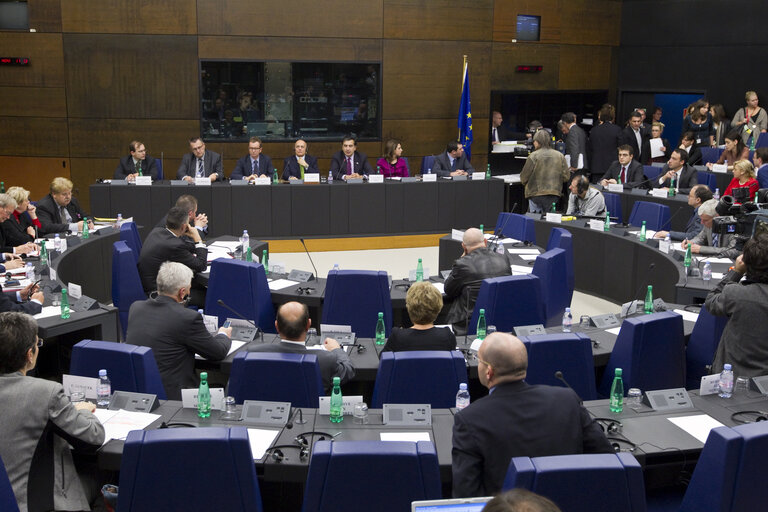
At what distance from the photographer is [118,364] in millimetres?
4055

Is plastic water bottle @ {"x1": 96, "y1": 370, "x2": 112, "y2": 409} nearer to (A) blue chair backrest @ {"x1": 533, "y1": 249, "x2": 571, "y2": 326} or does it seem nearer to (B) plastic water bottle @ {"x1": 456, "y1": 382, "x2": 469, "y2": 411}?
(B) plastic water bottle @ {"x1": 456, "y1": 382, "x2": 469, "y2": 411}

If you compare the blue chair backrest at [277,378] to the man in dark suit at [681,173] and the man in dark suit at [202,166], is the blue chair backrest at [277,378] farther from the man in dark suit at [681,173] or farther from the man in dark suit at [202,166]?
the man in dark suit at [681,173]

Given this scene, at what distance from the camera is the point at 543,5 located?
1307 centimetres

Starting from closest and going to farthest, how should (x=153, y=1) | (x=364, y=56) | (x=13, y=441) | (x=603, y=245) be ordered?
(x=13, y=441), (x=603, y=245), (x=153, y=1), (x=364, y=56)

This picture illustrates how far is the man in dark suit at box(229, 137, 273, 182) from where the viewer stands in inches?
402

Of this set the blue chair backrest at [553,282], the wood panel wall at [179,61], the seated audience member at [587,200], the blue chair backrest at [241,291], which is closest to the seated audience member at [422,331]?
the blue chair backrest at [241,291]

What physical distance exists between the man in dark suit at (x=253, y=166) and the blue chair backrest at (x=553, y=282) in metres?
4.49

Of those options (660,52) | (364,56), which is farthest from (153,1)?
(660,52)

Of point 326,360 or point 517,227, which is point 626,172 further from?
point 326,360

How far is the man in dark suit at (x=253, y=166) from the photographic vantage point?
10.2 metres

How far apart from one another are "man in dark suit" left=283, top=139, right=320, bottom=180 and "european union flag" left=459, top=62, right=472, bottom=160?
8.85ft


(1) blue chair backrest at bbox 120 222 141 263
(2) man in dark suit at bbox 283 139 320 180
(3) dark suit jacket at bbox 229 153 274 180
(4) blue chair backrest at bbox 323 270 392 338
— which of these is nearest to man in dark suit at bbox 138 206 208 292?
(1) blue chair backrest at bbox 120 222 141 263

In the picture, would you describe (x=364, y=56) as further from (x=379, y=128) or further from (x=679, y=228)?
(x=679, y=228)

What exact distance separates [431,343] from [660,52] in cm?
1086
